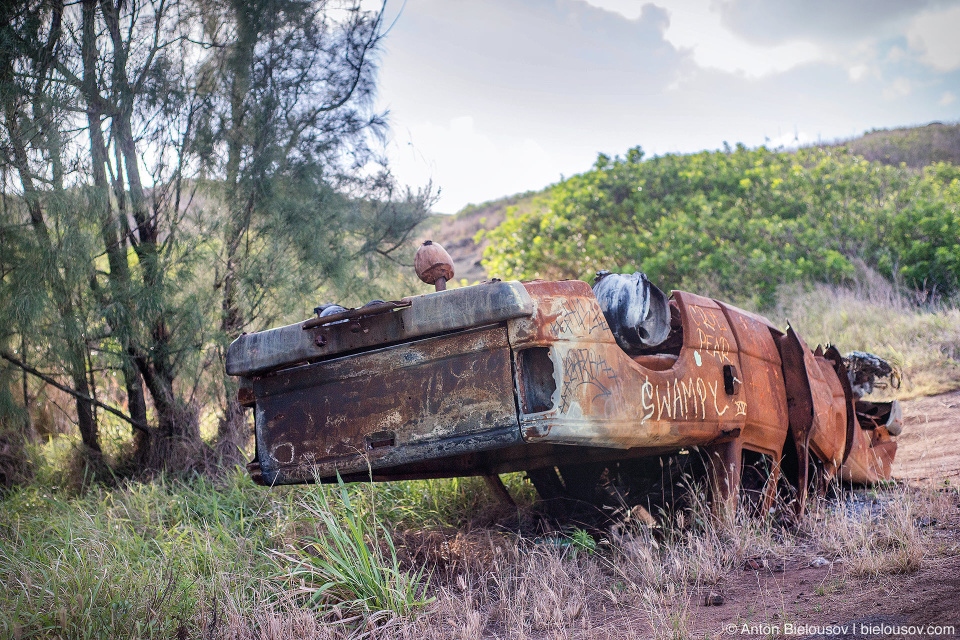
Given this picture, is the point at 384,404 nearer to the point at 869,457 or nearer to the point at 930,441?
the point at 869,457

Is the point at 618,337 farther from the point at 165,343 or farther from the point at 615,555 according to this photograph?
the point at 165,343

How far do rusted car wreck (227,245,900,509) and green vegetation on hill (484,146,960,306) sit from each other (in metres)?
8.37

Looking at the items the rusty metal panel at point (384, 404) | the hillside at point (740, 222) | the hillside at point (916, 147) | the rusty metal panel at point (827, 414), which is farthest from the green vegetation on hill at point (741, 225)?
the hillside at point (916, 147)

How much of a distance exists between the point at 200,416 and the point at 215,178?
6.44 ft

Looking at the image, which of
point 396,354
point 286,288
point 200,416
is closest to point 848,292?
point 286,288

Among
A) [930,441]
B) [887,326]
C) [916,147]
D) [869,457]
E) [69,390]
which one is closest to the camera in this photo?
[869,457]

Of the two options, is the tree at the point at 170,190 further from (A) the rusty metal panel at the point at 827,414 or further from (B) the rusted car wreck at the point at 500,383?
(A) the rusty metal panel at the point at 827,414

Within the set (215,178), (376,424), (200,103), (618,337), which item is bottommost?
(376,424)

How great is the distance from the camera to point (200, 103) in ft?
19.8

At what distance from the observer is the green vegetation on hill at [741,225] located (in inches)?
448

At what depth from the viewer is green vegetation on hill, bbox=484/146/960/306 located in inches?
448

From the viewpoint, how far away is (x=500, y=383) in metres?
2.75

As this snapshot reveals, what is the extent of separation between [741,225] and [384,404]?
1112 centimetres

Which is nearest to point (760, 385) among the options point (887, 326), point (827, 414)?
point (827, 414)
